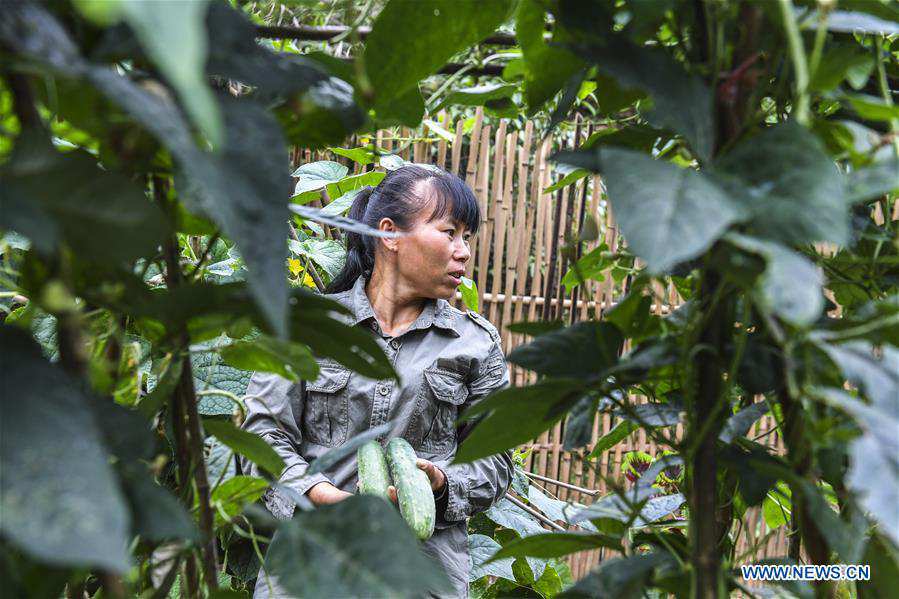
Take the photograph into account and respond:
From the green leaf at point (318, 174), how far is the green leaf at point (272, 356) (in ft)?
5.13

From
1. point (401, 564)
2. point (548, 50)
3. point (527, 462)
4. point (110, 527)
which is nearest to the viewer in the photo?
point (110, 527)

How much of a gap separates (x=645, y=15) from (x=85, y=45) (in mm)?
334

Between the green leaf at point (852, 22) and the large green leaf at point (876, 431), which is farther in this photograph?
the green leaf at point (852, 22)

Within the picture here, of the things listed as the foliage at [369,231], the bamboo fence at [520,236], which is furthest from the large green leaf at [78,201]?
the bamboo fence at [520,236]

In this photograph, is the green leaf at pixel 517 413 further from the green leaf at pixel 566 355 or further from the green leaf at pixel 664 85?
the green leaf at pixel 664 85

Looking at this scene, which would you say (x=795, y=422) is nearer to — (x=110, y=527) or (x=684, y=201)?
Result: (x=684, y=201)

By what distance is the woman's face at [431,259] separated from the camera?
2139 millimetres

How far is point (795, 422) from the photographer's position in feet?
2.16

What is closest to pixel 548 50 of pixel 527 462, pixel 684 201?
pixel 684 201

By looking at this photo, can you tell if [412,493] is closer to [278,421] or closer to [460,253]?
[278,421]

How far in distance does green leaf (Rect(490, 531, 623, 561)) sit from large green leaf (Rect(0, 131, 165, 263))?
431 mm

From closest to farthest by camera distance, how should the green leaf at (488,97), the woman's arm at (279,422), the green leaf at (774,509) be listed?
the green leaf at (488,97)
the green leaf at (774,509)
the woman's arm at (279,422)

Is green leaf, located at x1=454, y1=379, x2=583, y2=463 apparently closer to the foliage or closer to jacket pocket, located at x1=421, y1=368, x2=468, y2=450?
the foliage

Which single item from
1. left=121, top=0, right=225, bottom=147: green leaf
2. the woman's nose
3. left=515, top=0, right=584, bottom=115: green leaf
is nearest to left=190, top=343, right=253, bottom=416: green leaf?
the woman's nose
